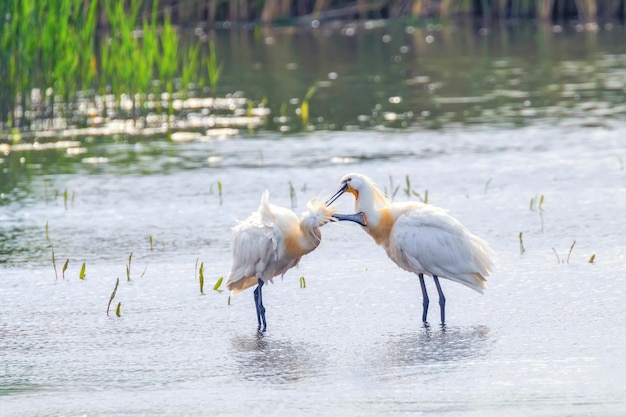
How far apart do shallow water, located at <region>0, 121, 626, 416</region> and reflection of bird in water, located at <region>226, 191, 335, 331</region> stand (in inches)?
10.0

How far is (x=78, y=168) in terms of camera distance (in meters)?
13.1

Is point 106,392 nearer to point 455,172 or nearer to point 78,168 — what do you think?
point 455,172

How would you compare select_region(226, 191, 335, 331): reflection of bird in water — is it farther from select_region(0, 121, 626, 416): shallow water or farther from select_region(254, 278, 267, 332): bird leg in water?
select_region(0, 121, 626, 416): shallow water

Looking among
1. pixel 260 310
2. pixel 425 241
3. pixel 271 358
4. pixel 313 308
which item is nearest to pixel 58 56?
pixel 313 308

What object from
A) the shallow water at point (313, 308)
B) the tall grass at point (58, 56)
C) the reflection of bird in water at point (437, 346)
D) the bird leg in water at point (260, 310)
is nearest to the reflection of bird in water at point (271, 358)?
the shallow water at point (313, 308)

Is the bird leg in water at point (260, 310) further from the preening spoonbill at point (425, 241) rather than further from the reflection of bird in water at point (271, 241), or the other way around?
the preening spoonbill at point (425, 241)

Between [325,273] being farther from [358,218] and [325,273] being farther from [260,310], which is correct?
[260,310]

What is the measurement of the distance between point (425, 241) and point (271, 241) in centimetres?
86

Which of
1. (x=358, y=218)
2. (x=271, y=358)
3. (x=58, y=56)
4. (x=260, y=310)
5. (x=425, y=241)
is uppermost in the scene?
(x=58, y=56)

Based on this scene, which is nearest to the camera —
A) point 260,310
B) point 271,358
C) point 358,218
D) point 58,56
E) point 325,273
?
point 271,358

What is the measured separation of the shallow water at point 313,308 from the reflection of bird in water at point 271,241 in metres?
0.25

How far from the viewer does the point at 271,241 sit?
7.26 meters

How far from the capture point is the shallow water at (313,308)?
5.82 meters

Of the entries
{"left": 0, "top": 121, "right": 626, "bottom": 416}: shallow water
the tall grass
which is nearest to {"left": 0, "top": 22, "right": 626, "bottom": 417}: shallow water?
{"left": 0, "top": 121, "right": 626, "bottom": 416}: shallow water
